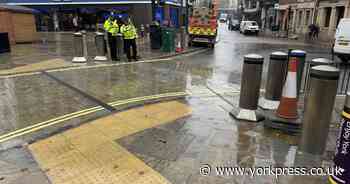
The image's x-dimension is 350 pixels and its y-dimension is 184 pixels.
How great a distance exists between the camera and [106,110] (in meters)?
6.06

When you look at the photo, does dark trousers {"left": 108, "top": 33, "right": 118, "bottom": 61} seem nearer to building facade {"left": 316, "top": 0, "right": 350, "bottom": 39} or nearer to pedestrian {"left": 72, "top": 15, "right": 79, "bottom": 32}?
pedestrian {"left": 72, "top": 15, "right": 79, "bottom": 32}

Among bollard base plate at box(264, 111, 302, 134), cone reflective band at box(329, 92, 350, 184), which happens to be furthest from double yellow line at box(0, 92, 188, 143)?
cone reflective band at box(329, 92, 350, 184)

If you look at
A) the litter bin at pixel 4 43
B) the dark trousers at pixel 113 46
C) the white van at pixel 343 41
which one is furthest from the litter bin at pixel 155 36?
the white van at pixel 343 41

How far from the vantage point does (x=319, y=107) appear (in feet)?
13.4

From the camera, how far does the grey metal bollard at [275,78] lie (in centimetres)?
586

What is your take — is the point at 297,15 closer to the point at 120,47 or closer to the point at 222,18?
the point at 120,47

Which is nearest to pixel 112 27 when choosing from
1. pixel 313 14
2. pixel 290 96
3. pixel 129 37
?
pixel 129 37

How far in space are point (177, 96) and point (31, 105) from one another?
337 centimetres

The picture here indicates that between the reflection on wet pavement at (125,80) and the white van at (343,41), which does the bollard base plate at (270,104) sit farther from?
the white van at (343,41)

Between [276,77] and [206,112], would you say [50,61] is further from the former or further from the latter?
[276,77]

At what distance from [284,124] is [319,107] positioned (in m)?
1.03

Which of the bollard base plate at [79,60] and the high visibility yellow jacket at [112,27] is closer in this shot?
the bollard base plate at [79,60]

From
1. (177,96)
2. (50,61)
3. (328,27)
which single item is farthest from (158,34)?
(328,27)

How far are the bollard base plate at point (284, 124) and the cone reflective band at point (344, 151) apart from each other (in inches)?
67.9
